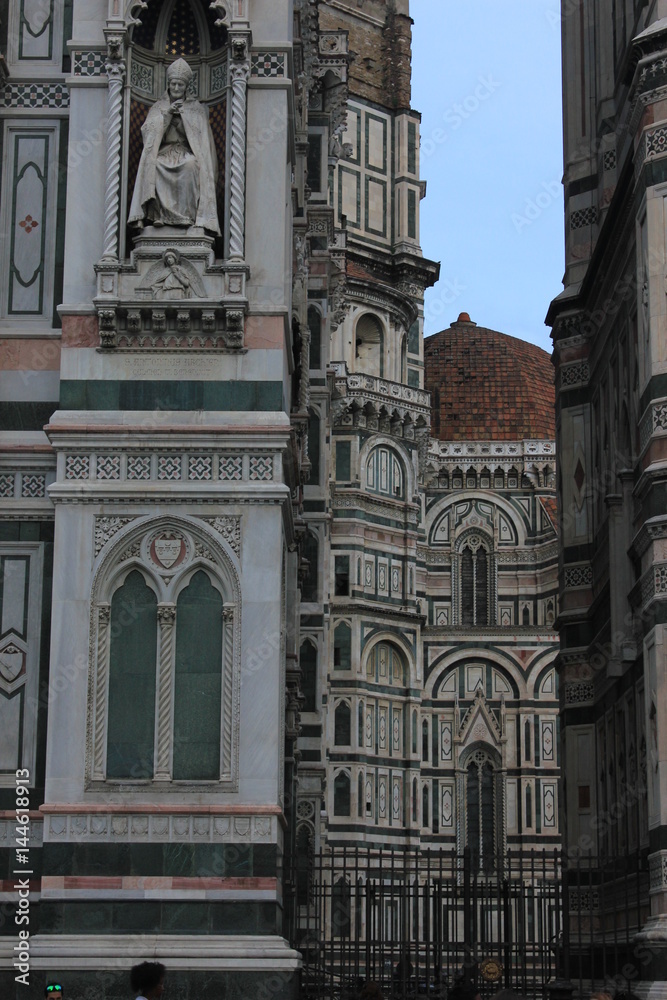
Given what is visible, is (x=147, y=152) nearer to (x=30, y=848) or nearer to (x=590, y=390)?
(x=30, y=848)

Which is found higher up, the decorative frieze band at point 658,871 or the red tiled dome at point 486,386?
the red tiled dome at point 486,386

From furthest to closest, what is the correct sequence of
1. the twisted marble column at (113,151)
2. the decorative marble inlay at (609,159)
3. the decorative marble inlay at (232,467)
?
the decorative marble inlay at (609,159), the twisted marble column at (113,151), the decorative marble inlay at (232,467)

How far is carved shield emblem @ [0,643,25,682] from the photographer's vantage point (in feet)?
65.2

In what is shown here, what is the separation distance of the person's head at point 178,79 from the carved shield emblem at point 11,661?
6.55 m

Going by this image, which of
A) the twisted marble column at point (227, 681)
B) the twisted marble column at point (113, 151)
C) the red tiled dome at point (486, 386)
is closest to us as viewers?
the twisted marble column at point (227, 681)

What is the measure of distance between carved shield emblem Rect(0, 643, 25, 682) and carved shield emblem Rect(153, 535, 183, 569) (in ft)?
6.08

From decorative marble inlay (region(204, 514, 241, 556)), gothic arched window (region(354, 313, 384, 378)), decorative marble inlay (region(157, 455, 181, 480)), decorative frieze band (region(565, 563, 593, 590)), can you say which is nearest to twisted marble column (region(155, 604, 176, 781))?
decorative marble inlay (region(204, 514, 241, 556))

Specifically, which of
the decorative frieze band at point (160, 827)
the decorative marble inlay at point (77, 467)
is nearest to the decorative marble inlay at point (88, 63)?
the decorative marble inlay at point (77, 467)

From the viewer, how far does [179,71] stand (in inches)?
832

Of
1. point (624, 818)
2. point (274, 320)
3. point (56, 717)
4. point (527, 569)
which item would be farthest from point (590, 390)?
point (527, 569)

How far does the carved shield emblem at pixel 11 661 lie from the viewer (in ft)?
65.2

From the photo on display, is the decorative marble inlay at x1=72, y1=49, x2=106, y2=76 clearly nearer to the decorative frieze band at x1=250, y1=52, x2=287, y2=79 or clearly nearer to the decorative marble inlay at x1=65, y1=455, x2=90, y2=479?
the decorative frieze band at x1=250, y1=52, x2=287, y2=79

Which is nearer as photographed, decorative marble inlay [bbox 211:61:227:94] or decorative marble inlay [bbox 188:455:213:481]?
decorative marble inlay [bbox 188:455:213:481]

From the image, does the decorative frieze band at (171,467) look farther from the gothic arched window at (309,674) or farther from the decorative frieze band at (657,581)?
the gothic arched window at (309,674)
